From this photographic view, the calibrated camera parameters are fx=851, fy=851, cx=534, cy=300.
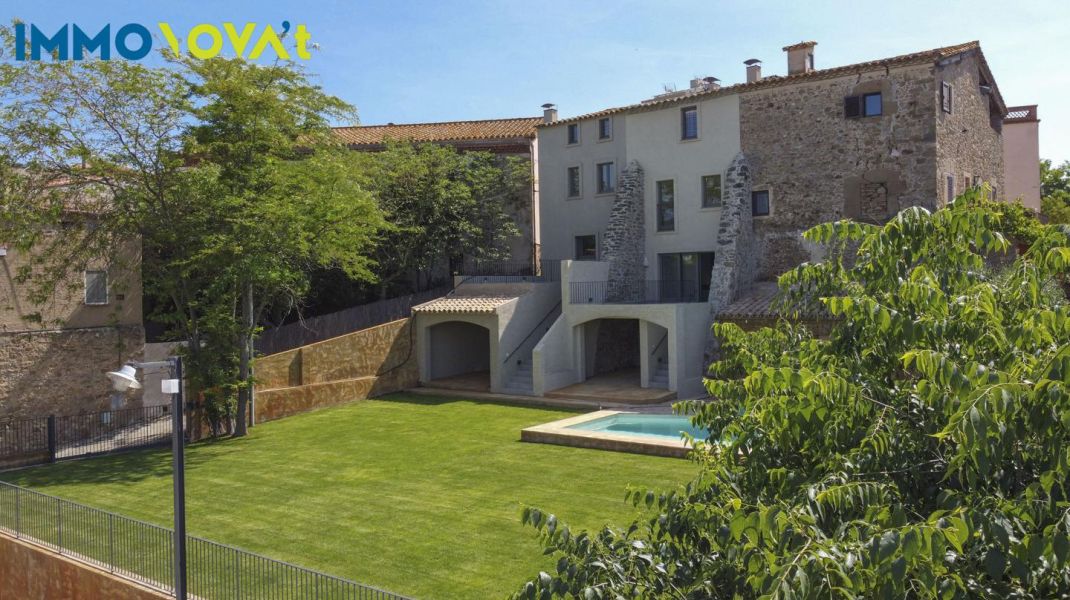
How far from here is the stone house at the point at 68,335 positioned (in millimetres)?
23250

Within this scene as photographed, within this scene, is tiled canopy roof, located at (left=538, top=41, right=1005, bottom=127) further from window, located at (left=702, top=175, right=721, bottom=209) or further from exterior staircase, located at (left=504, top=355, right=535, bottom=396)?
exterior staircase, located at (left=504, top=355, right=535, bottom=396)

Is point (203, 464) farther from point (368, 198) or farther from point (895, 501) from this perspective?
point (895, 501)

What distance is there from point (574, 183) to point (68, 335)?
20.0 m

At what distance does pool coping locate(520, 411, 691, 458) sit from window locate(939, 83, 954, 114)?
1568cm

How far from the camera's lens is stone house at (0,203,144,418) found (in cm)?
2325

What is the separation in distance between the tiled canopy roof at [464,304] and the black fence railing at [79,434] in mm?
9488

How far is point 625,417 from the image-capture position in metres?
24.0

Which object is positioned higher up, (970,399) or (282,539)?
(970,399)

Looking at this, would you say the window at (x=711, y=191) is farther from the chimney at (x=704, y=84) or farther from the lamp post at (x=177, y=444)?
the lamp post at (x=177, y=444)

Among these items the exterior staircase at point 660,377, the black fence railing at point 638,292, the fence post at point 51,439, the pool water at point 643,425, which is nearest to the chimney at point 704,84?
the black fence railing at point 638,292

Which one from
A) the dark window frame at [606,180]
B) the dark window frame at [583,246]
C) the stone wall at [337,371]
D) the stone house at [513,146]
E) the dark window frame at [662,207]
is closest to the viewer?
the stone wall at [337,371]

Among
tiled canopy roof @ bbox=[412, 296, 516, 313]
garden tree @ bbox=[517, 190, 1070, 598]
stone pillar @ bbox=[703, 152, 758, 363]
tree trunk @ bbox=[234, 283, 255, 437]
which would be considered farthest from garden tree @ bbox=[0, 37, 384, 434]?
garden tree @ bbox=[517, 190, 1070, 598]

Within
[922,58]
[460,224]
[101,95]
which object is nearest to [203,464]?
[101,95]

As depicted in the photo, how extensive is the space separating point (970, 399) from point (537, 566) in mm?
9381
